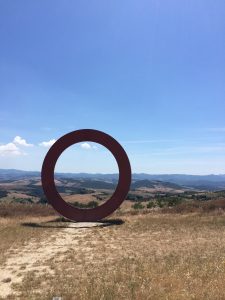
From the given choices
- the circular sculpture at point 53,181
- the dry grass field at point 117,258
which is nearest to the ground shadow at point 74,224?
the dry grass field at point 117,258

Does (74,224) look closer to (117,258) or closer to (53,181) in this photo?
(53,181)

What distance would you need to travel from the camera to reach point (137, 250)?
16484mm

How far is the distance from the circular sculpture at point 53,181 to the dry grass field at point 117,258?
1.02 metres

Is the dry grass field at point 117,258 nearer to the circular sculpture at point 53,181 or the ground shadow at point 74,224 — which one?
the ground shadow at point 74,224

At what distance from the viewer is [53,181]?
86.6 feet

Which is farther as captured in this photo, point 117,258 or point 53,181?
point 53,181

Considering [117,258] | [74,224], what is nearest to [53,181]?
[74,224]

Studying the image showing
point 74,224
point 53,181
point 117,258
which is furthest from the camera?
point 53,181

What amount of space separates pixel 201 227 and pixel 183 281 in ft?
42.5

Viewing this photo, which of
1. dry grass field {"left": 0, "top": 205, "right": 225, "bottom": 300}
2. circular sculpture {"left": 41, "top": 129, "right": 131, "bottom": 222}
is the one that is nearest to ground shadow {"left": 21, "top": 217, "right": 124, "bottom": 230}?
dry grass field {"left": 0, "top": 205, "right": 225, "bottom": 300}

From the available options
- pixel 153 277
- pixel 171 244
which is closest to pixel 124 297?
pixel 153 277

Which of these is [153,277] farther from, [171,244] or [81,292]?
[171,244]

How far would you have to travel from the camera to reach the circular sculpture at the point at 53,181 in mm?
26344

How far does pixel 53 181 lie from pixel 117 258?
12321mm
